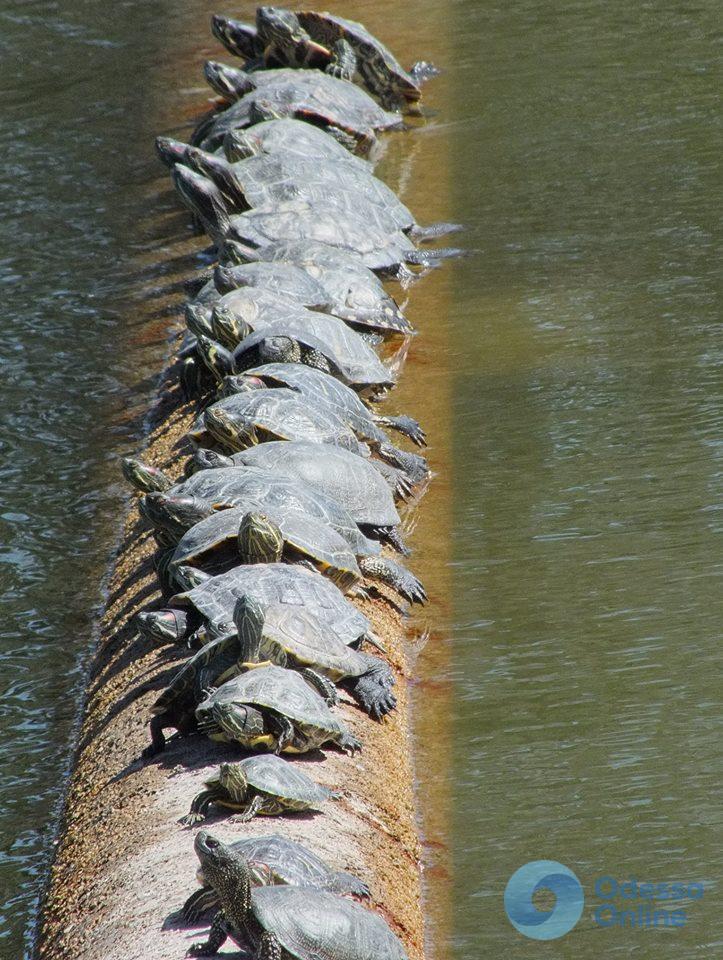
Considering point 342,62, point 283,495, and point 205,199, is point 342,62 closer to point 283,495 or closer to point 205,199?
point 205,199

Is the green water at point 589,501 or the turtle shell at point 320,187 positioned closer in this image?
the green water at point 589,501

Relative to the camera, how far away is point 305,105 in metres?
11.7

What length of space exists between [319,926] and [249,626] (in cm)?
130

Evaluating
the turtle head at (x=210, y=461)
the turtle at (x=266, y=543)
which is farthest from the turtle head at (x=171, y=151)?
the turtle at (x=266, y=543)

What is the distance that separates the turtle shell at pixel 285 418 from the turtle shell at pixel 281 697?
2.09 metres

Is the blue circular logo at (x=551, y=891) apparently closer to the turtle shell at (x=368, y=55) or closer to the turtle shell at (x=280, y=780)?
the turtle shell at (x=280, y=780)

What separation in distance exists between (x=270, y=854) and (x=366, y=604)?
7.32 ft

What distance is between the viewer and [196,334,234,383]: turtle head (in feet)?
24.8

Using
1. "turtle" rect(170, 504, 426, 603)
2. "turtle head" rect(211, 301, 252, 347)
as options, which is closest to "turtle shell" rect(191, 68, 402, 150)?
"turtle head" rect(211, 301, 252, 347)

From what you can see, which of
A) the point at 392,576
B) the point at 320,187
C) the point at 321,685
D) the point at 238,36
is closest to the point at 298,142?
the point at 320,187

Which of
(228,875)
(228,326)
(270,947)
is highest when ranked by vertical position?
(228,875)

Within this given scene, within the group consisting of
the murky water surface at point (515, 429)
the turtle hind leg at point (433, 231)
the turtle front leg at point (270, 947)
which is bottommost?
the turtle hind leg at point (433, 231)

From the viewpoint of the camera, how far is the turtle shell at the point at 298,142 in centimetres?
1042

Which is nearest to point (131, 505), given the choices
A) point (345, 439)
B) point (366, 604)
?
point (345, 439)
